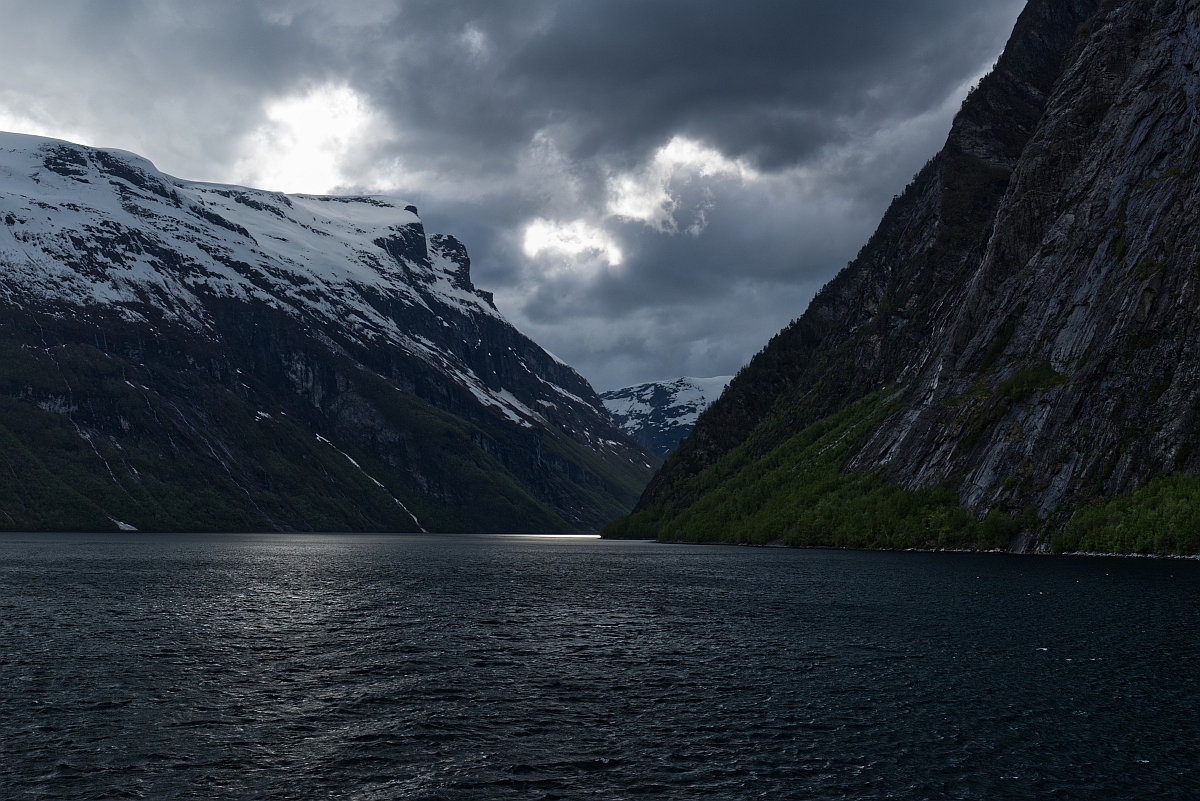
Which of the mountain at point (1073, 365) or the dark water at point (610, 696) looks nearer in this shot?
the dark water at point (610, 696)

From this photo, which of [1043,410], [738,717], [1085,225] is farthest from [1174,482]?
[738,717]

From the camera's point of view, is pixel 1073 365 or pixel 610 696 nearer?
pixel 610 696

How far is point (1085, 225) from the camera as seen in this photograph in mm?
145250

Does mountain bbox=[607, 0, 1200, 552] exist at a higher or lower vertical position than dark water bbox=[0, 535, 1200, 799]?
higher

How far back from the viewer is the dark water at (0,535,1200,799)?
26.7m

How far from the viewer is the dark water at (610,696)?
87.6ft

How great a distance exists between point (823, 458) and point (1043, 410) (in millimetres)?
70531

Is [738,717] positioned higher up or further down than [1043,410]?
further down

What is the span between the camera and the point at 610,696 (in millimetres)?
38094

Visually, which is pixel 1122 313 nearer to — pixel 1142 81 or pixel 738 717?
pixel 1142 81

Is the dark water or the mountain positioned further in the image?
the mountain

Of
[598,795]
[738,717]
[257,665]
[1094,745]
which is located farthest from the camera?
[257,665]

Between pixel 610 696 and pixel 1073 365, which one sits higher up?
pixel 1073 365

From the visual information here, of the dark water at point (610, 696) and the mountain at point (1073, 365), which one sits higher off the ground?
the mountain at point (1073, 365)
